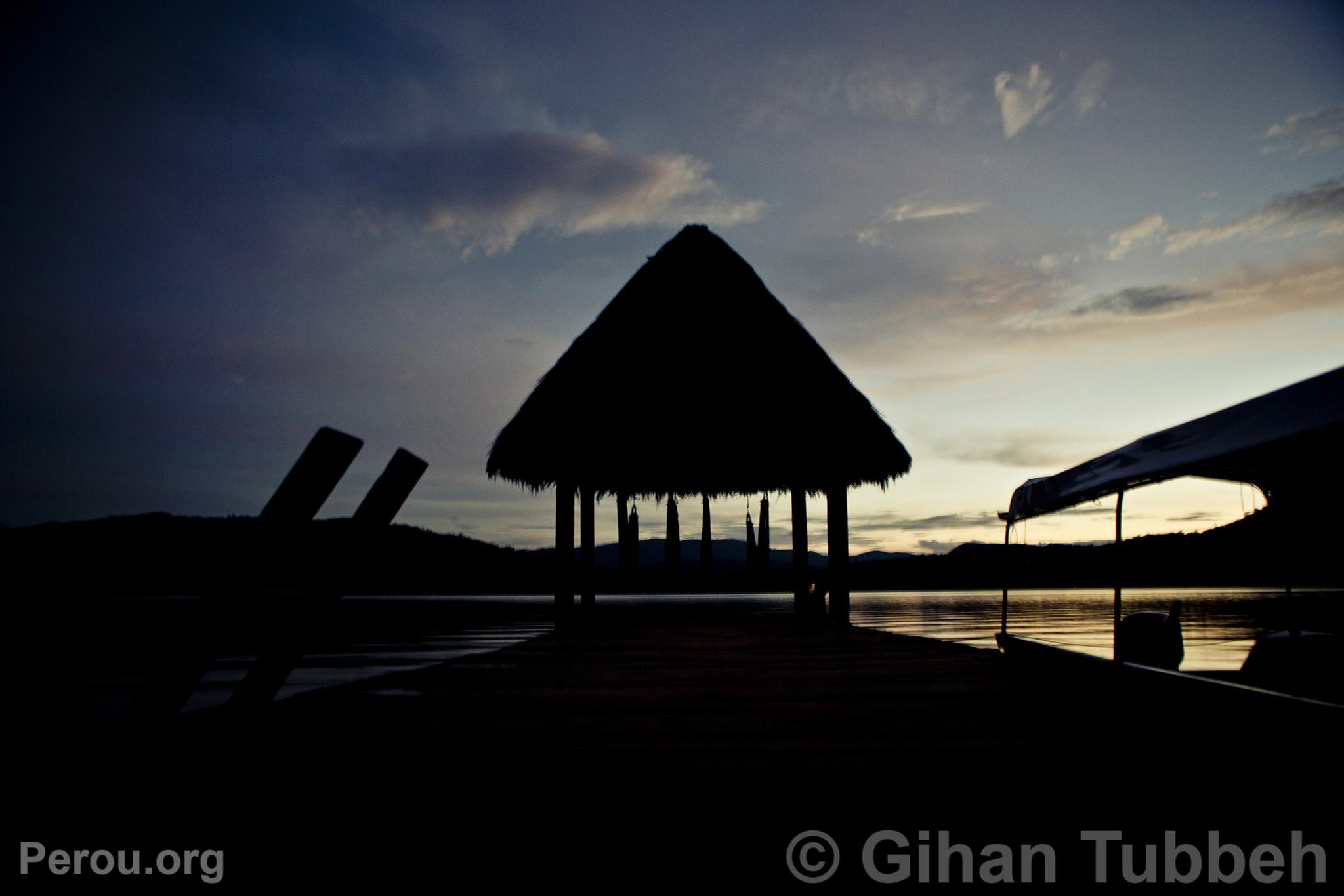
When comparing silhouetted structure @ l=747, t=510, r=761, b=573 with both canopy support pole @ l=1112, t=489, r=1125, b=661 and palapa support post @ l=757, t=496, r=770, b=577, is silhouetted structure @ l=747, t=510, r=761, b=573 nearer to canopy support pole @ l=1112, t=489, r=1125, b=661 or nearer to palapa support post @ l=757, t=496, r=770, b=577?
palapa support post @ l=757, t=496, r=770, b=577

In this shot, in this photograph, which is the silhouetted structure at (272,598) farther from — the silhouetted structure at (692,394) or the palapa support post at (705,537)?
the palapa support post at (705,537)

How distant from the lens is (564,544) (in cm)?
757

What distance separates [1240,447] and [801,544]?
6.53 meters

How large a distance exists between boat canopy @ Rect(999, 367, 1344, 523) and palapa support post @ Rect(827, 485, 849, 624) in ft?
8.90

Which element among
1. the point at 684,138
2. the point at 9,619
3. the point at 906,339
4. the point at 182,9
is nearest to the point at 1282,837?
the point at 9,619

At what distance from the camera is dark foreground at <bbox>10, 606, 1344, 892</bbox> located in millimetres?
1466

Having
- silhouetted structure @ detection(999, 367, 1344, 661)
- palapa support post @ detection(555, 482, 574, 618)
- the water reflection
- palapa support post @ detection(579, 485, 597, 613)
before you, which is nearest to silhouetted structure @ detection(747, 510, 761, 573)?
the water reflection

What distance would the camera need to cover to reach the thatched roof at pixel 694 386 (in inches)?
280

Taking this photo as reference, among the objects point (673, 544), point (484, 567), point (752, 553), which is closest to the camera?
point (673, 544)

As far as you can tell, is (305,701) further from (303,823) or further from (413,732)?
(303,823)

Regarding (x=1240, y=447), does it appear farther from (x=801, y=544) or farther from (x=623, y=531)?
(x=623, y=531)

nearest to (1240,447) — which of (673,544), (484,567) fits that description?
(673,544)

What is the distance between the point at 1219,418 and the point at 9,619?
15.5ft

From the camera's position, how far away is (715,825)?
65.5 inches
